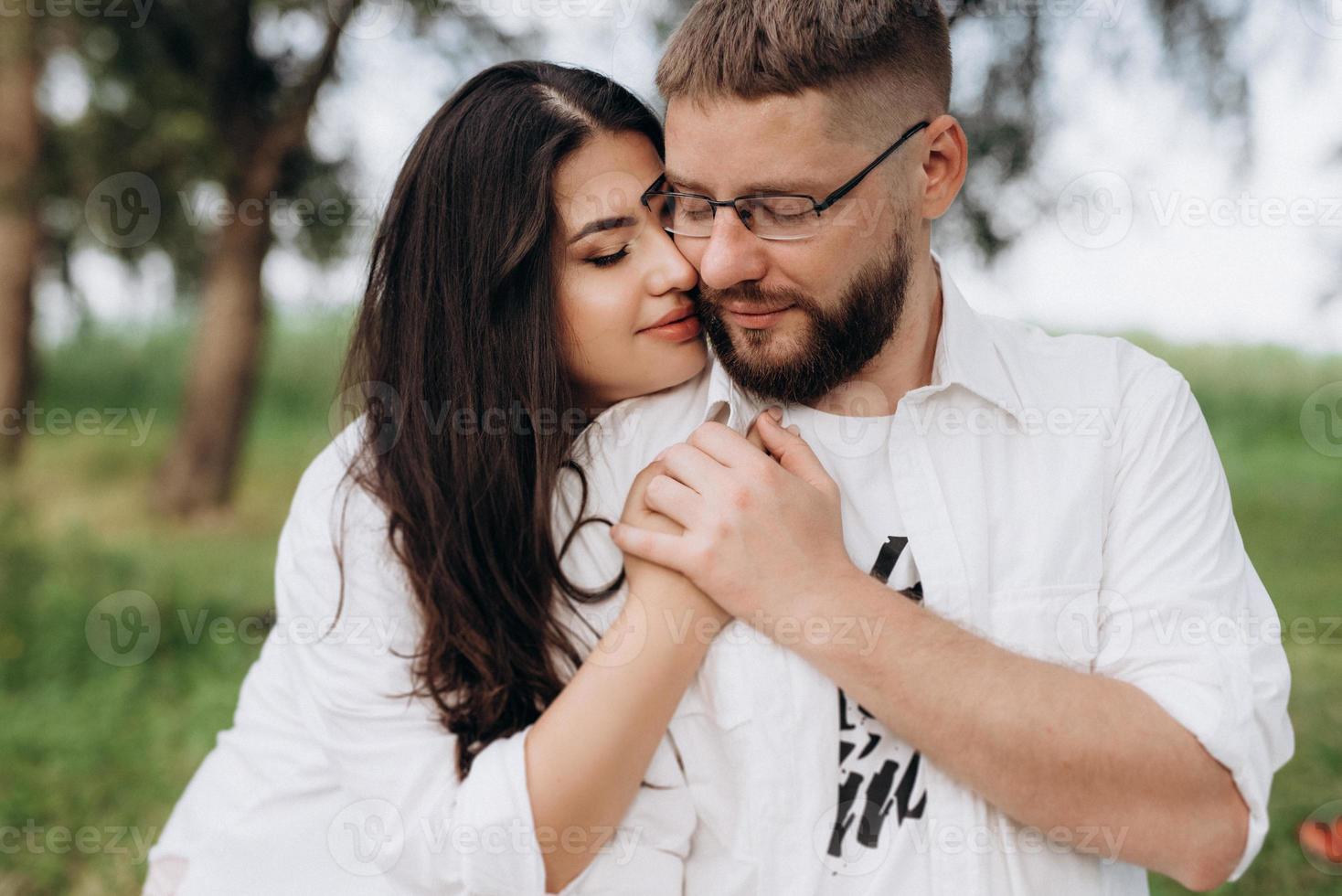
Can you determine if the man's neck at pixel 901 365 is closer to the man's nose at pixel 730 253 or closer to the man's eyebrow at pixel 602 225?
the man's nose at pixel 730 253

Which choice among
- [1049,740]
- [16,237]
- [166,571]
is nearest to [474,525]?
[1049,740]

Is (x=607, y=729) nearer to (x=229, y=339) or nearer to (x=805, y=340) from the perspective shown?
(x=805, y=340)

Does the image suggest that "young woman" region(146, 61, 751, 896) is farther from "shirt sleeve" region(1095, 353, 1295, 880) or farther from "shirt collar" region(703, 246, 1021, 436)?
"shirt sleeve" region(1095, 353, 1295, 880)

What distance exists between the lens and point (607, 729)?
160 cm

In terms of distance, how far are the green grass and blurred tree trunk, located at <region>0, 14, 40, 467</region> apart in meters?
0.48

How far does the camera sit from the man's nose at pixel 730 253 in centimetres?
→ 182

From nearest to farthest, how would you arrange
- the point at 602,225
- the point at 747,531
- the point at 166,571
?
the point at 747,531 → the point at 602,225 → the point at 166,571

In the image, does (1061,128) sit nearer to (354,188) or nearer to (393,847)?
(393,847)

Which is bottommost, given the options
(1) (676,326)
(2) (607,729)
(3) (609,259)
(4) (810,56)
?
(2) (607,729)

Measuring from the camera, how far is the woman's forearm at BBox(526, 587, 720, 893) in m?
1.60

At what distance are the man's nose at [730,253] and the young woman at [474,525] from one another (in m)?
0.11

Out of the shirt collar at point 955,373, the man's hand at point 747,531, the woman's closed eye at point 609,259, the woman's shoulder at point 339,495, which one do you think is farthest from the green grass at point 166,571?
the man's hand at point 747,531

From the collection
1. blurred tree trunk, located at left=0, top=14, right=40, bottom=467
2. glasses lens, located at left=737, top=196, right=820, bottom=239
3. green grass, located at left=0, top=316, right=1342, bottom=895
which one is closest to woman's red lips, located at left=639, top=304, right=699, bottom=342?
glasses lens, located at left=737, top=196, right=820, bottom=239

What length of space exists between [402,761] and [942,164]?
1418 mm
